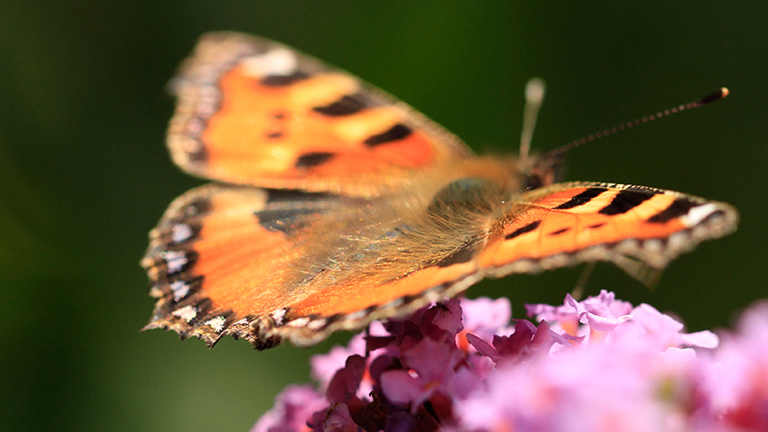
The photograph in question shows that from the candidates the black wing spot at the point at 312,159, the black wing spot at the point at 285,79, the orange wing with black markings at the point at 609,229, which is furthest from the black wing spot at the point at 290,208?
the orange wing with black markings at the point at 609,229

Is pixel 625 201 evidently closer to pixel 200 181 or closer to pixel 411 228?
pixel 411 228

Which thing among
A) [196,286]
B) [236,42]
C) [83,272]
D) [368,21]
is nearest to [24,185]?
[83,272]

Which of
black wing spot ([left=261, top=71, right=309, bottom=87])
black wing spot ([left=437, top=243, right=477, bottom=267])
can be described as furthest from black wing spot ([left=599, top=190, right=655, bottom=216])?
black wing spot ([left=261, top=71, right=309, bottom=87])

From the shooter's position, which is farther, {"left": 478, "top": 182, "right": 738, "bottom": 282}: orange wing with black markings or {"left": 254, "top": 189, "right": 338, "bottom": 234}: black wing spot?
{"left": 254, "top": 189, "right": 338, "bottom": 234}: black wing spot

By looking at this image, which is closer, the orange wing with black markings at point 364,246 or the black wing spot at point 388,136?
the orange wing with black markings at point 364,246

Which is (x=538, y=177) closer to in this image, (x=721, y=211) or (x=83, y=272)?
(x=721, y=211)

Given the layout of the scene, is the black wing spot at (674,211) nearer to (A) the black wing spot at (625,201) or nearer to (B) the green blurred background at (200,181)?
(A) the black wing spot at (625,201)

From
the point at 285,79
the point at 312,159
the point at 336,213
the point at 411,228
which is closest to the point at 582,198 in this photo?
the point at 411,228

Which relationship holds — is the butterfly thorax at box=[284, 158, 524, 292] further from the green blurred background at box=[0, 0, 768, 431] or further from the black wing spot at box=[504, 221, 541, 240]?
the green blurred background at box=[0, 0, 768, 431]
